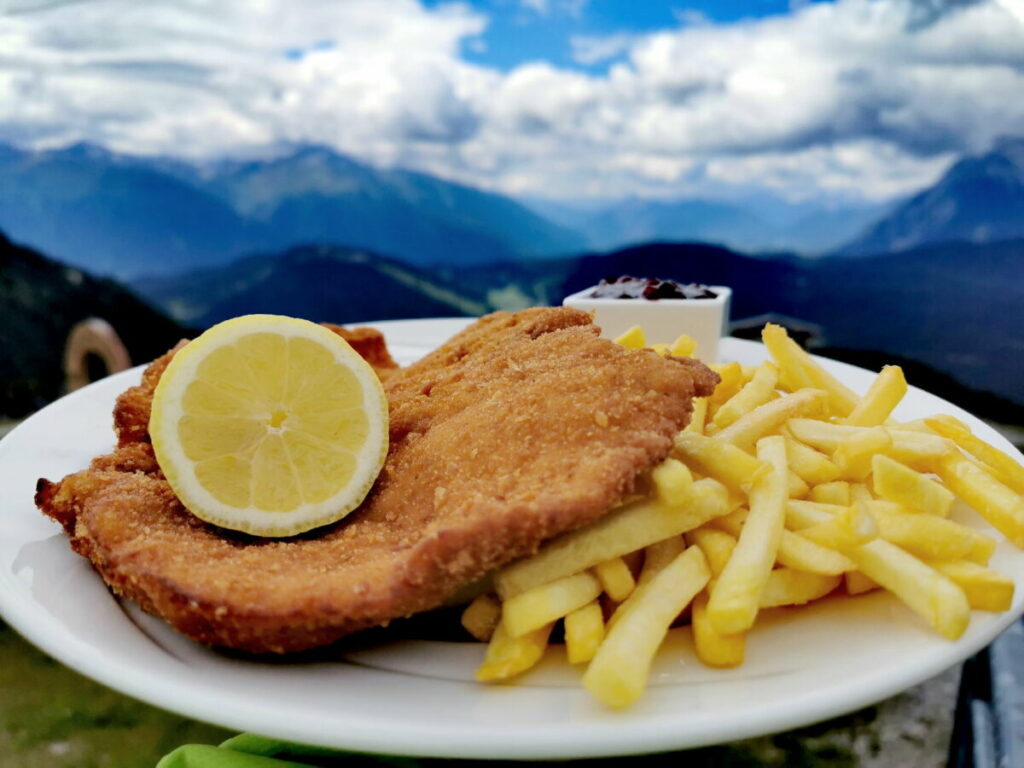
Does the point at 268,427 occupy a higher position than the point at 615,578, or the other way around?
the point at 268,427

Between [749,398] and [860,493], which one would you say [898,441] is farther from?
[749,398]

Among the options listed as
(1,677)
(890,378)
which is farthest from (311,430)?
(1,677)

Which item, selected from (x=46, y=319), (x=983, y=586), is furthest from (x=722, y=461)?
(x=46, y=319)

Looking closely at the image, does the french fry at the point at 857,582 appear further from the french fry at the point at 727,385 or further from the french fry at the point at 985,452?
the french fry at the point at 727,385

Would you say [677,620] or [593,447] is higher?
[593,447]

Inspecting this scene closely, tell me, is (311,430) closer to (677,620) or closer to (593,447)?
(593,447)

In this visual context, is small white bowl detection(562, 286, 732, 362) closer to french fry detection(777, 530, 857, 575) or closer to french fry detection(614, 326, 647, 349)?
french fry detection(614, 326, 647, 349)
